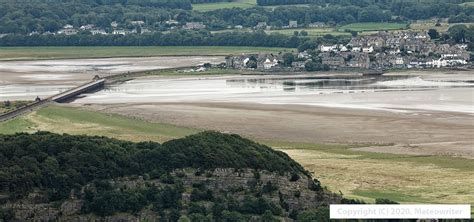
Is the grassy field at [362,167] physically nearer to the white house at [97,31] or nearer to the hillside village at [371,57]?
the hillside village at [371,57]

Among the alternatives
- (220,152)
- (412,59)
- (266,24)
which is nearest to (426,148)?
(220,152)

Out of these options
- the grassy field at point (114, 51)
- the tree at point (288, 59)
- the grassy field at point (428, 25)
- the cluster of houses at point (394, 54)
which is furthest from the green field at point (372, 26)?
the tree at point (288, 59)

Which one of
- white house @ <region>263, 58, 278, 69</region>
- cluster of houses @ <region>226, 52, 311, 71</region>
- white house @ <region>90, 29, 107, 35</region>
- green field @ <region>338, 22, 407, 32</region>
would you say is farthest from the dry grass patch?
white house @ <region>90, 29, 107, 35</region>

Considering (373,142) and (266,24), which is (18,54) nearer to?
(266,24)

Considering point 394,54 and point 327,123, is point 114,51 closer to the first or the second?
point 394,54

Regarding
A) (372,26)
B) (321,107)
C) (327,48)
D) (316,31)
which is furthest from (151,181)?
(372,26)
